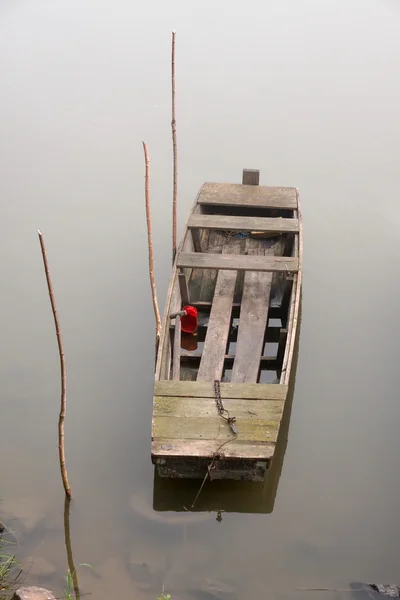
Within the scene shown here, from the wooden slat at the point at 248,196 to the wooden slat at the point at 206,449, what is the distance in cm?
442

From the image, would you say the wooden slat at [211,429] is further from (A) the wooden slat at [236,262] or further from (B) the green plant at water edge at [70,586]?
(A) the wooden slat at [236,262]

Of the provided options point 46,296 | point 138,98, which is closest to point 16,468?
point 46,296

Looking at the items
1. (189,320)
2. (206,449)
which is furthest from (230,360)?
(206,449)

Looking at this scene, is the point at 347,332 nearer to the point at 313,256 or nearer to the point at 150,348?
the point at 313,256

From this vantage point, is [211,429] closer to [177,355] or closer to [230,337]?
[177,355]

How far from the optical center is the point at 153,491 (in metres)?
6.77

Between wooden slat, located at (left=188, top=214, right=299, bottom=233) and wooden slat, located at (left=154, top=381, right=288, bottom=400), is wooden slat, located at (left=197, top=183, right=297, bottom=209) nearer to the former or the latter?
wooden slat, located at (left=188, top=214, right=299, bottom=233)

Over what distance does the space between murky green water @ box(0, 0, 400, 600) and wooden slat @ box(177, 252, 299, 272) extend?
1.04 metres

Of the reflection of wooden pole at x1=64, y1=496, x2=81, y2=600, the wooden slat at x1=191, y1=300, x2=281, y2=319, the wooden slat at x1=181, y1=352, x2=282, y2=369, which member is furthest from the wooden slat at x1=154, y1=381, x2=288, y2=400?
the wooden slat at x1=191, y1=300, x2=281, y2=319

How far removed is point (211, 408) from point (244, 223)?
3354 millimetres

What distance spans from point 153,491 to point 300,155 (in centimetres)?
738

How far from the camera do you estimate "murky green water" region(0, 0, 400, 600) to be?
249 inches

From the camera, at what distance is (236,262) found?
8266 millimetres

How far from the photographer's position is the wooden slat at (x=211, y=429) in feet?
20.2
